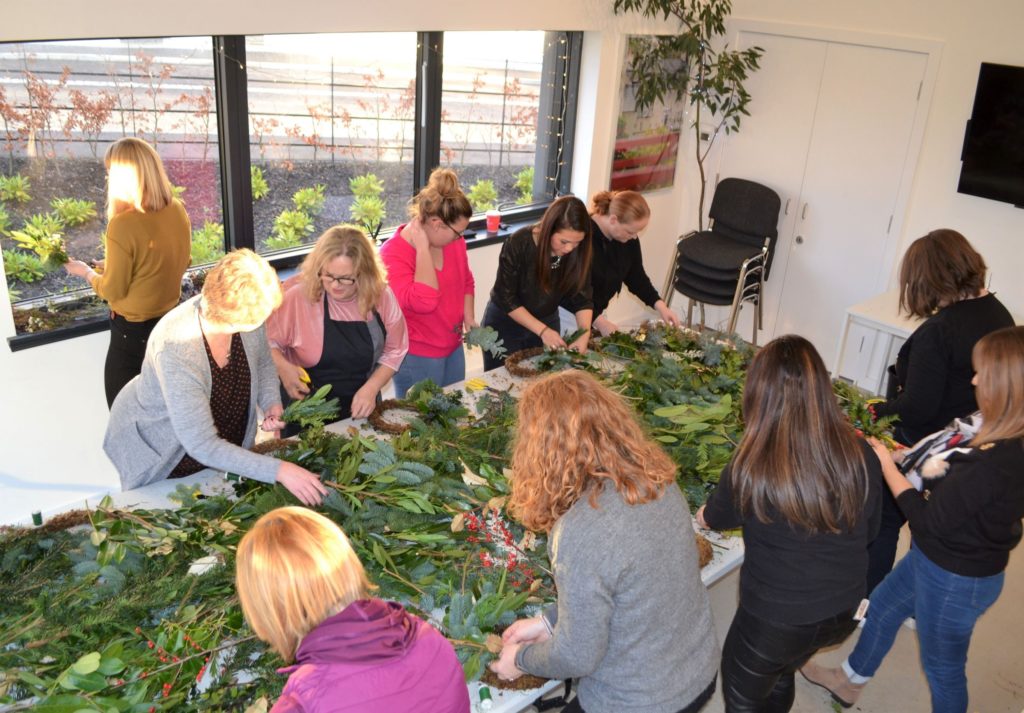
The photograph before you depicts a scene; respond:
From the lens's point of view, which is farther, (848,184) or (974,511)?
(848,184)

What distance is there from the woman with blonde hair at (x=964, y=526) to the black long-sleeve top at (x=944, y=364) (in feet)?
1.65

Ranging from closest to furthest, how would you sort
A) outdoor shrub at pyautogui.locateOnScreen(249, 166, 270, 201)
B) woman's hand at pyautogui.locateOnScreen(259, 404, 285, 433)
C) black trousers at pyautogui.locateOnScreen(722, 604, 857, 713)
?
black trousers at pyautogui.locateOnScreen(722, 604, 857, 713) → woman's hand at pyautogui.locateOnScreen(259, 404, 285, 433) → outdoor shrub at pyautogui.locateOnScreen(249, 166, 270, 201)

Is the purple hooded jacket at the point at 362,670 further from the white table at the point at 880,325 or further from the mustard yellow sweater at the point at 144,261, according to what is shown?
the white table at the point at 880,325

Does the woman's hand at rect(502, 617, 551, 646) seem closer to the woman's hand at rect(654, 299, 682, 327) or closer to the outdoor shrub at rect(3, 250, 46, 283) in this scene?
the woman's hand at rect(654, 299, 682, 327)

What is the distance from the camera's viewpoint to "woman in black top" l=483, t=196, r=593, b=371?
3588mm

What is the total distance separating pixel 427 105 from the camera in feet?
16.4

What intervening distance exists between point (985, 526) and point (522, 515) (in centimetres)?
138

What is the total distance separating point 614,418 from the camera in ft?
5.96

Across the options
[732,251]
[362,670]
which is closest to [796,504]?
[362,670]

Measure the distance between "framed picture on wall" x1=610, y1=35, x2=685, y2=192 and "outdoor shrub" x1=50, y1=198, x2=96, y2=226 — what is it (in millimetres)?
3241

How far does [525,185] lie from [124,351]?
2.94m

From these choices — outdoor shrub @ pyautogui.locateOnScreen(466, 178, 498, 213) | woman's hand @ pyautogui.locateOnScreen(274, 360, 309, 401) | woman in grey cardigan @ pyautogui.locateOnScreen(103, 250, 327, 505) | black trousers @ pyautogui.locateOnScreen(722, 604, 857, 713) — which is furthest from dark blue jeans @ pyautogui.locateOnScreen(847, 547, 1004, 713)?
outdoor shrub @ pyautogui.locateOnScreen(466, 178, 498, 213)

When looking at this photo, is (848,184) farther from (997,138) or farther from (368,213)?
(368,213)

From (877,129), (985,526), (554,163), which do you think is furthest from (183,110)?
(877,129)
